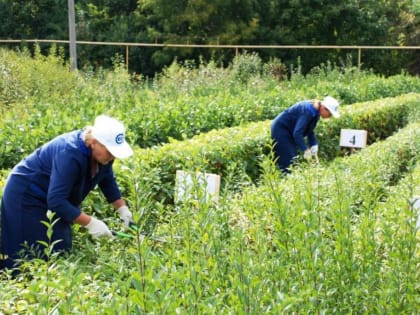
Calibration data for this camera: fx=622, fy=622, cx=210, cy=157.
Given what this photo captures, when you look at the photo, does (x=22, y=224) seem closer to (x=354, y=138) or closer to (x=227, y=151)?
(x=227, y=151)

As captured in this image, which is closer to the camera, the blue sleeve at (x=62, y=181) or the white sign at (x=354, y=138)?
the blue sleeve at (x=62, y=181)

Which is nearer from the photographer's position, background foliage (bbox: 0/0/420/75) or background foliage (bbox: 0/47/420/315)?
background foliage (bbox: 0/47/420/315)

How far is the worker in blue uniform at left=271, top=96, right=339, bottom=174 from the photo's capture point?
844 centimetres

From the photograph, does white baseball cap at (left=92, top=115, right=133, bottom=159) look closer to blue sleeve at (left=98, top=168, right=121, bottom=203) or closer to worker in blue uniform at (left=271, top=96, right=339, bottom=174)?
blue sleeve at (left=98, top=168, right=121, bottom=203)

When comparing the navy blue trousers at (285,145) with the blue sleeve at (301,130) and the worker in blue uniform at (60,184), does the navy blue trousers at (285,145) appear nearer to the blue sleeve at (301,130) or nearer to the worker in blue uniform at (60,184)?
the blue sleeve at (301,130)

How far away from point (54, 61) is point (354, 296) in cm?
1120

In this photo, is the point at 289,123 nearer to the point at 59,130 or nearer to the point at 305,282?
the point at 59,130

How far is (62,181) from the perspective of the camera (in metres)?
4.42

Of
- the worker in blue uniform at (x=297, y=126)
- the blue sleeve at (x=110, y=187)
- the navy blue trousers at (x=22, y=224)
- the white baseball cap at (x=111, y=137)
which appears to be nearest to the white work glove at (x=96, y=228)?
the navy blue trousers at (x=22, y=224)

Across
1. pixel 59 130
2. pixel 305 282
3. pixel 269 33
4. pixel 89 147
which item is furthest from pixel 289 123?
pixel 269 33

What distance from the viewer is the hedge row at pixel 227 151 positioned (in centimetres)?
604

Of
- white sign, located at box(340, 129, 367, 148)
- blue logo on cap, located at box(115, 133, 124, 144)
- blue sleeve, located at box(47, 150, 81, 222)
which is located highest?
blue logo on cap, located at box(115, 133, 124, 144)

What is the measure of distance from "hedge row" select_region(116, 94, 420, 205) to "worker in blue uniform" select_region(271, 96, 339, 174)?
24 centimetres

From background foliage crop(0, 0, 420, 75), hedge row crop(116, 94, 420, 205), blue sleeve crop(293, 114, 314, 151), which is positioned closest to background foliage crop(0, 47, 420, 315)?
hedge row crop(116, 94, 420, 205)
